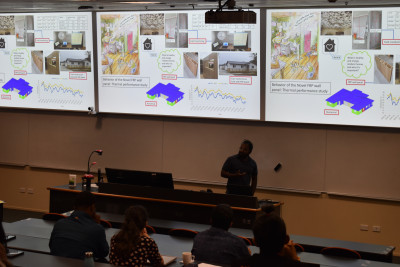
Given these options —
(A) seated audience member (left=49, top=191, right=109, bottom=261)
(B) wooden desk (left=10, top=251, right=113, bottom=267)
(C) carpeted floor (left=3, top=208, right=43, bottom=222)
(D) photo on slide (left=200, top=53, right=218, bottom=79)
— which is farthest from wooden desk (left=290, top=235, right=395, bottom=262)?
(C) carpeted floor (left=3, top=208, right=43, bottom=222)

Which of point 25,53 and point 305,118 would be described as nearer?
point 305,118

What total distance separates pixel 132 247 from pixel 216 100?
16.0ft

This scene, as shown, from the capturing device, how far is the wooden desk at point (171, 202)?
748cm

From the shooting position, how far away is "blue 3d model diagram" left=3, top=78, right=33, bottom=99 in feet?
35.0

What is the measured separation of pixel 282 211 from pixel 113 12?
4.19m

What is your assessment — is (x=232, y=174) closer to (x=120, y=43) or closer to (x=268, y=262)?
(x=120, y=43)

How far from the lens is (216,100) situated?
932cm

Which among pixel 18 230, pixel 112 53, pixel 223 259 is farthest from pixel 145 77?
pixel 223 259

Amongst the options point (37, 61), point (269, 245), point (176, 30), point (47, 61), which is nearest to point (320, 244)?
point (269, 245)

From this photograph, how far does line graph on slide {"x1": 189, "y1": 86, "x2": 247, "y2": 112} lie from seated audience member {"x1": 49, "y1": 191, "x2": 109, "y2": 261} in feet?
14.2

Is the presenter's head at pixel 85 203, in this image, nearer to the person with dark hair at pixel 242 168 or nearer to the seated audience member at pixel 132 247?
the seated audience member at pixel 132 247

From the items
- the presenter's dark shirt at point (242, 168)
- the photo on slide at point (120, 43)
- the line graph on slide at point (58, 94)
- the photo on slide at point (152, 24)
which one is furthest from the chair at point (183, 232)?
the line graph on slide at point (58, 94)

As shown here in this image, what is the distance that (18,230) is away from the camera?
21.2 ft

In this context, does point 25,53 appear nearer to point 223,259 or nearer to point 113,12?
point 113,12
